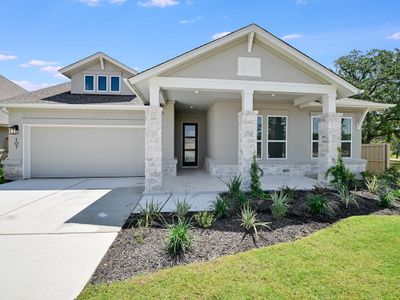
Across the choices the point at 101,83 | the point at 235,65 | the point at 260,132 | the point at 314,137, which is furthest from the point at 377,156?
the point at 101,83

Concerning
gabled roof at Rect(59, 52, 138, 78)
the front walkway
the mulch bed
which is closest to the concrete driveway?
the mulch bed

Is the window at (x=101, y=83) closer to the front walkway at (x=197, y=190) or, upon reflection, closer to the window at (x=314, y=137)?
the front walkway at (x=197, y=190)

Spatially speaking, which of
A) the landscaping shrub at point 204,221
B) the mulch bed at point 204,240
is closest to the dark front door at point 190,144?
the mulch bed at point 204,240

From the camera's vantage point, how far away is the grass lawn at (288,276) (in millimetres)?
2773

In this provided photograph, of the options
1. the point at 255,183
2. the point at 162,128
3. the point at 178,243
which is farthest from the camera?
the point at 162,128

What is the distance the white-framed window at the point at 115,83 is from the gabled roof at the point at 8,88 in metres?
9.92

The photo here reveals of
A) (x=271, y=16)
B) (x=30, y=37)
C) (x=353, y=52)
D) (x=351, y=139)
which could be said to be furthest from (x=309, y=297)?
(x=353, y=52)

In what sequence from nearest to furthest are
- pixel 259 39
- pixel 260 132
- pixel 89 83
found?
pixel 259 39, pixel 260 132, pixel 89 83

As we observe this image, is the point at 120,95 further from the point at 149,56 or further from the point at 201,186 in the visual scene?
the point at 201,186

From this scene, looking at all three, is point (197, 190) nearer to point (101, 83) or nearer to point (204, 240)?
point (204, 240)

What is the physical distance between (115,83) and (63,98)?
287cm

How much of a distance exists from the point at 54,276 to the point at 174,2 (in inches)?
371

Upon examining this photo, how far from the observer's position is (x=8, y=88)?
62.6 feet

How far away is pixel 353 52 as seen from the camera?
2239cm
